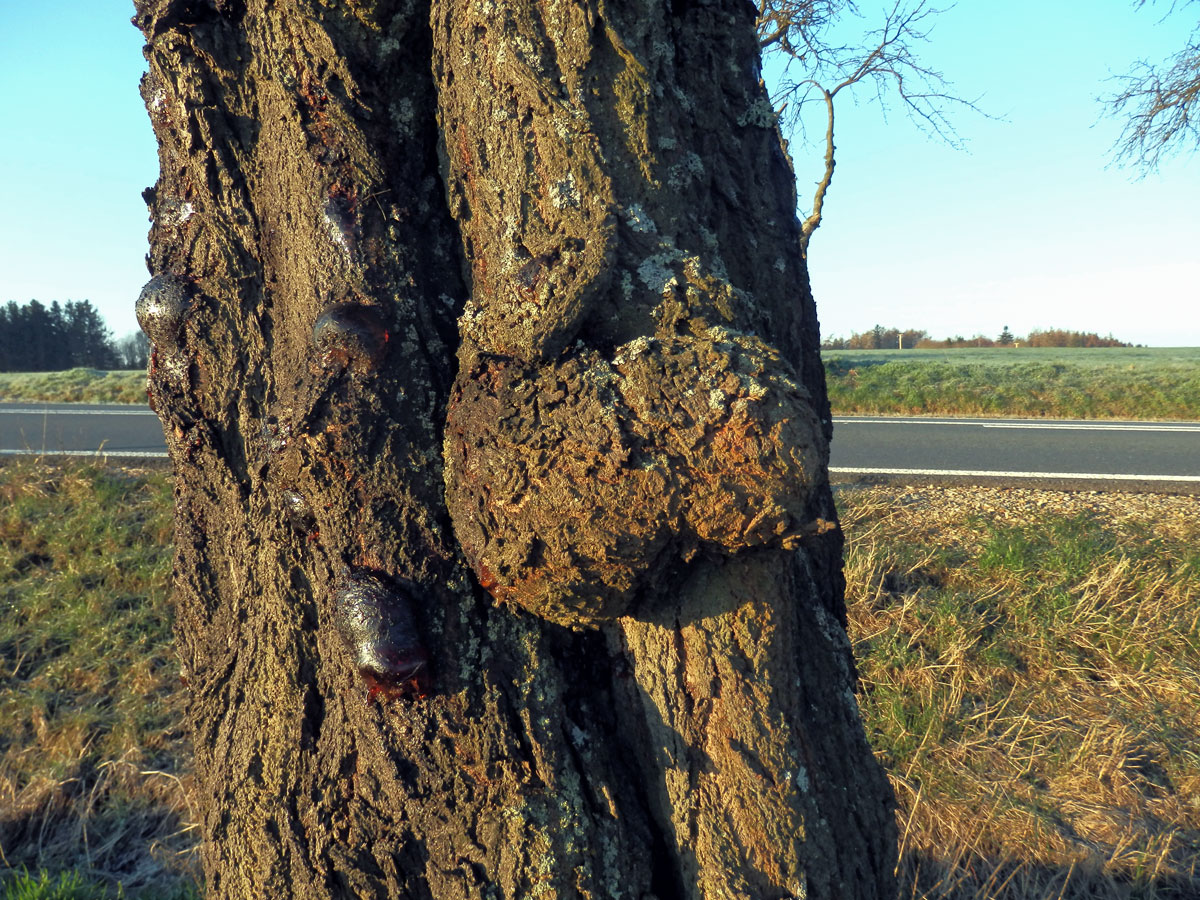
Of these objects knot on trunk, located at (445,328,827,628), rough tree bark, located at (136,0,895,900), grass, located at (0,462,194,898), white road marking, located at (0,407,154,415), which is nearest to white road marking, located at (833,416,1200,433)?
grass, located at (0,462,194,898)

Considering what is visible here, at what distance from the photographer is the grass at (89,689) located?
283cm

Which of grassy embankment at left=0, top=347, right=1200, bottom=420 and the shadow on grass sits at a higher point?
grassy embankment at left=0, top=347, right=1200, bottom=420

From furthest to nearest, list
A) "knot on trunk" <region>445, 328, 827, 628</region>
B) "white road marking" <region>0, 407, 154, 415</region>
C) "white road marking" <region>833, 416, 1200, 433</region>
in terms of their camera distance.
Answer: "white road marking" <region>0, 407, 154, 415</region>, "white road marking" <region>833, 416, 1200, 433</region>, "knot on trunk" <region>445, 328, 827, 628</region>

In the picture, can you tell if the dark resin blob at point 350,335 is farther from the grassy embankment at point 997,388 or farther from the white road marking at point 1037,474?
the grassy embankment at point 997,388

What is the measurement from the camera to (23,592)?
4320mm

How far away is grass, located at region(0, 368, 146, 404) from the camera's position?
16172 mm

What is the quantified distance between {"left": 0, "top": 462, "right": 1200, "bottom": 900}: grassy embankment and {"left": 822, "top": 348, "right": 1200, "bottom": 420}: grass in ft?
27.2

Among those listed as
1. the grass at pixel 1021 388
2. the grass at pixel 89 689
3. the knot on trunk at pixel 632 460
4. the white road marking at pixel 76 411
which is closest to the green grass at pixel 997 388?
the grass at pixel 1021 388

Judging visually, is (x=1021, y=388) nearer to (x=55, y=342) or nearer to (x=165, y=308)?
(x=165, y=308)

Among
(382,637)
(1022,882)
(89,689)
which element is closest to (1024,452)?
(1022,882)

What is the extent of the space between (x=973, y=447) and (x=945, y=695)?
6410mm

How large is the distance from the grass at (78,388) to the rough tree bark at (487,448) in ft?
53.3

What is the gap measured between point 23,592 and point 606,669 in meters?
4.23

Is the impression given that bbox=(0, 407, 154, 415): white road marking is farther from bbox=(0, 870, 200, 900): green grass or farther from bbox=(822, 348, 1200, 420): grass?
A: bbox=(0, 870, 200, 900): green grass
